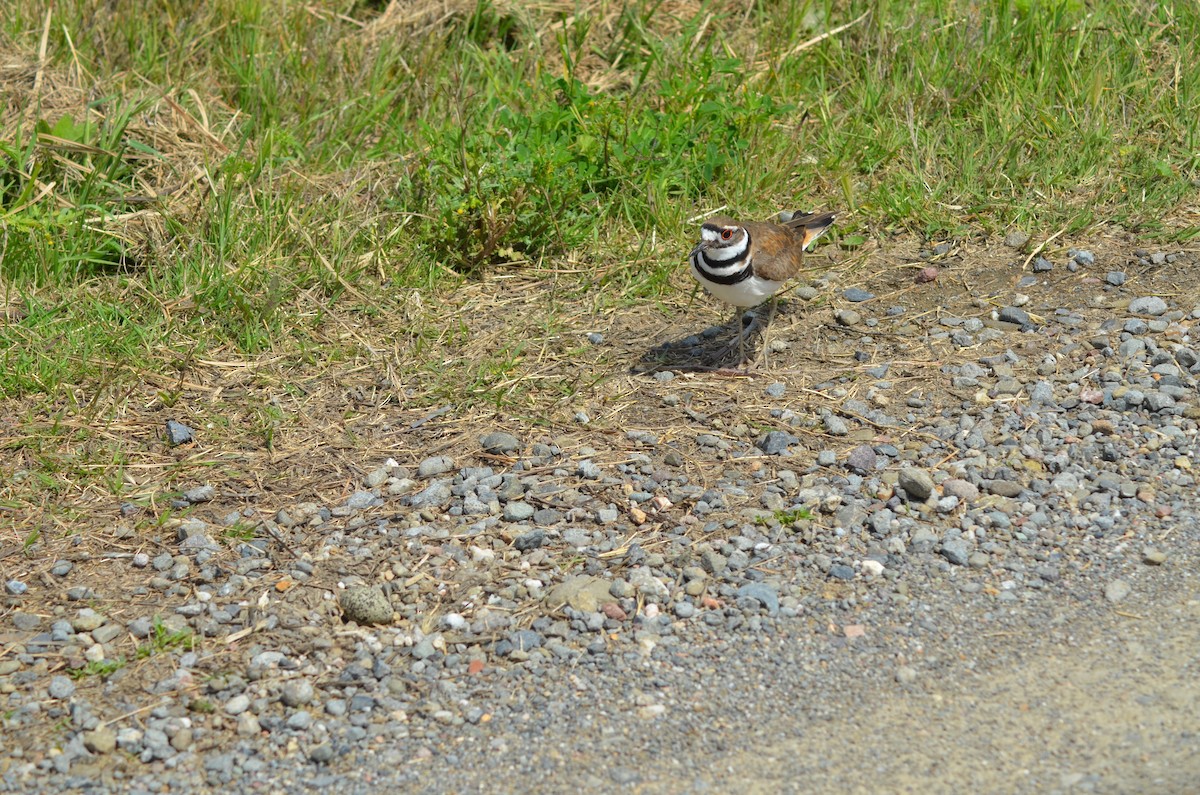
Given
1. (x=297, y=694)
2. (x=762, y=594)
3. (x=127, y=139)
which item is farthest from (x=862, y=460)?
(x=127, y=139)

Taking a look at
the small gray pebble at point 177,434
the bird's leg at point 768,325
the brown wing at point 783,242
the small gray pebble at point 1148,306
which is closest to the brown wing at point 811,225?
the brown wing at point 783,242

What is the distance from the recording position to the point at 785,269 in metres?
A: 5.50

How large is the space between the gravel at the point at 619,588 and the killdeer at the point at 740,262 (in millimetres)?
514

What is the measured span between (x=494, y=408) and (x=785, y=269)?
144 centimetres

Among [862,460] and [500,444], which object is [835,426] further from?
[500,444]

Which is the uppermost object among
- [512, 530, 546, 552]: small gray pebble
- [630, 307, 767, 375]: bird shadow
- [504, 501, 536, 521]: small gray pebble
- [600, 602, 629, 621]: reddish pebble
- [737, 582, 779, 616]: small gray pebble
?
[737, 582, 779, 616]: small gray pebble

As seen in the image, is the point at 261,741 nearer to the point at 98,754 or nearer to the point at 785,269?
the point at 98,754

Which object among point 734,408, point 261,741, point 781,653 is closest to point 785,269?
point 734,408

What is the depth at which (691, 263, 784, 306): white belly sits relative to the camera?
5281 mm

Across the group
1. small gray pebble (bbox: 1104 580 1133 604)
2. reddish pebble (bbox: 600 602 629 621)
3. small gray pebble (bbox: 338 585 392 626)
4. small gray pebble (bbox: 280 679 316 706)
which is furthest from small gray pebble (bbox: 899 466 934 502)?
small gray pebble (bbox: 280 679 316 706)

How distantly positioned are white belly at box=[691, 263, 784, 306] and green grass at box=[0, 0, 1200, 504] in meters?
0.82

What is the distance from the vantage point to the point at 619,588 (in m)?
3.96

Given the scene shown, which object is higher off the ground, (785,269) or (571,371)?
(785,269)

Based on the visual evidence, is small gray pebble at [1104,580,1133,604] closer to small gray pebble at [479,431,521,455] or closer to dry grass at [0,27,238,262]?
small gray pebble at [479,431,521,455]
